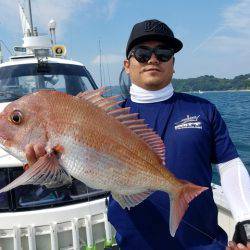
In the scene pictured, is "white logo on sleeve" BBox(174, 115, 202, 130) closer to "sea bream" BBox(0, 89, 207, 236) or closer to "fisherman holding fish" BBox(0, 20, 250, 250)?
"fisherman holding fish" BBox(0, 20, 250, 250)

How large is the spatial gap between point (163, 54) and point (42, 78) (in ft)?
15.6

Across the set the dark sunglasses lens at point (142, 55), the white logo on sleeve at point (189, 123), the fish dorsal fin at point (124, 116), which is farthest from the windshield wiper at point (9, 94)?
the fish dorsal fin at point (124, 116)

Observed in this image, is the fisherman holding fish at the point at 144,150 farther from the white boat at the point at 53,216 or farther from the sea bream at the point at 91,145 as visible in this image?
the white boat at the point at 53,216

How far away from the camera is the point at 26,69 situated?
7016 mm

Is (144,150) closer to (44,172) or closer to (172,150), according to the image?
(172,150)

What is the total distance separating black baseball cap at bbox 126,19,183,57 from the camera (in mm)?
2562

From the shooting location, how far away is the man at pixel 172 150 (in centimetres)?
250

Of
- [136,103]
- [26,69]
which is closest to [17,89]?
[26,69]

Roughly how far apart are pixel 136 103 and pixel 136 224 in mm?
807

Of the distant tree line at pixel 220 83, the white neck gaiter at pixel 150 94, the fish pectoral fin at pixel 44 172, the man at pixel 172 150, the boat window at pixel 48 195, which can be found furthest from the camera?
the distant tree line at pixel 220 83

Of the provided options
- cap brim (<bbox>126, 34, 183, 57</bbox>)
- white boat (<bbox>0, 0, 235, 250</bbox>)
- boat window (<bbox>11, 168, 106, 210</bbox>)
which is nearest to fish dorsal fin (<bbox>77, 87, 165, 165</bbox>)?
cap brim (<bbox>126, 34, 183, 57</bbox>)

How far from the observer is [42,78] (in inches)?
275

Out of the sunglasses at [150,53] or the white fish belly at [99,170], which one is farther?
the sunglasses at [150,53]

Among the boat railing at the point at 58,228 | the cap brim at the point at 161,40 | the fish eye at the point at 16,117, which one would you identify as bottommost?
the boat railing at the point at 58,228
